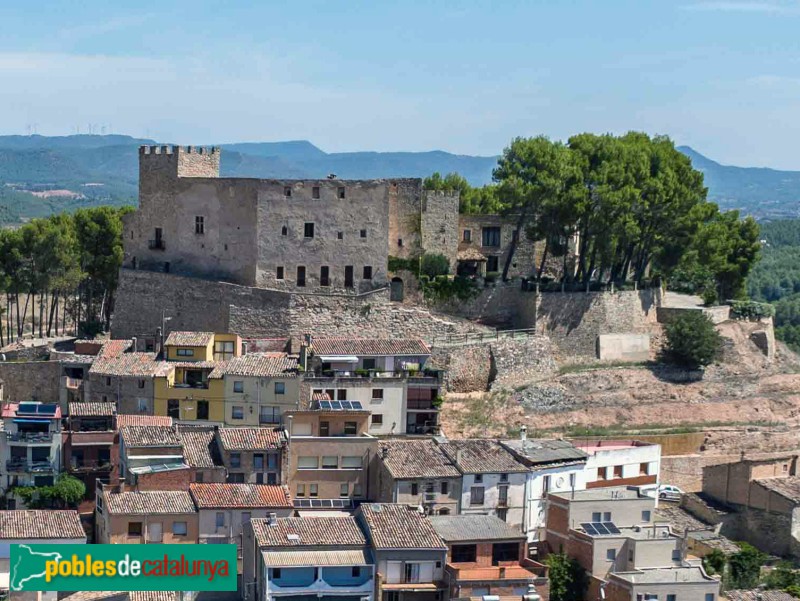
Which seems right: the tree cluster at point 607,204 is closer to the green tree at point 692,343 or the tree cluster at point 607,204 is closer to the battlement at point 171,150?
the green tree at point 692,343

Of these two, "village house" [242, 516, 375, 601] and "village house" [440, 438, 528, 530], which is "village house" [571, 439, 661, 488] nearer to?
"village house" [440, 438, 528, 530]

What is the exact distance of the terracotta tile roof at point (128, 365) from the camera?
178 feet

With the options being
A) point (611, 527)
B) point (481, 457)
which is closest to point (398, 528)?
point (481, 457)

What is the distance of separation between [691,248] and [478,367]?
51.1 feet

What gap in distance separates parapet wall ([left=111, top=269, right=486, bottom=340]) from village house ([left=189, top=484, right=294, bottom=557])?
12578mm

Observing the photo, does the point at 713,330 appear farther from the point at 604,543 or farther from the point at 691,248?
the point at 604,543

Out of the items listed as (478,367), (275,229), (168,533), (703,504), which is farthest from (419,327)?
(168,533)

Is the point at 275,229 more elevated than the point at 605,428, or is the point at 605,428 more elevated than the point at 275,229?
the point at 275,229

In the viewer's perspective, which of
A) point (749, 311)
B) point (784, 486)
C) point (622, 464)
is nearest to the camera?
point (622, 464)

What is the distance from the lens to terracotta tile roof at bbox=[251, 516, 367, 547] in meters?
43.5

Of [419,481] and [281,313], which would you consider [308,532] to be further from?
[281,313]

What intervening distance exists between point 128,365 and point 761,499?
930 inches

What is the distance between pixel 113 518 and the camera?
45.3 metres

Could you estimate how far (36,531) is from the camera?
4453 centimetres
